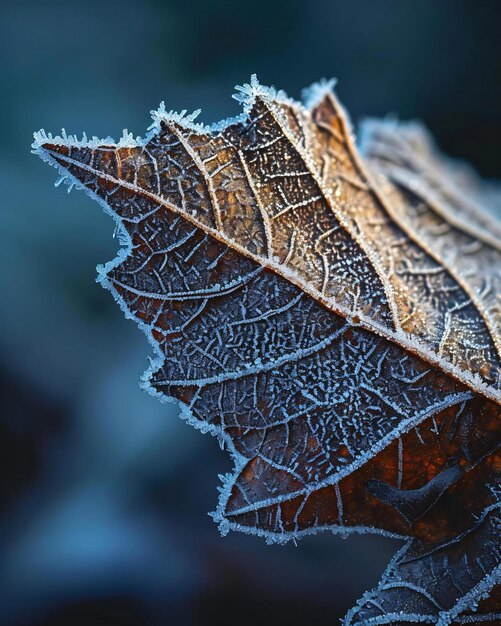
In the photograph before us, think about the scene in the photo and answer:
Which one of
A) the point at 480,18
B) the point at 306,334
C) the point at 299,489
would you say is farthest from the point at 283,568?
the point at 480,18

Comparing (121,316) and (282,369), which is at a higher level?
(121,316)

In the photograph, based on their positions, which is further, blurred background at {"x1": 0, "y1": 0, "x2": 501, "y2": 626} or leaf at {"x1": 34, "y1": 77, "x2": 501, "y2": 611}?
blurred background at {"x1": 0, "y1": 0, "x2": 501, "y2": 626}

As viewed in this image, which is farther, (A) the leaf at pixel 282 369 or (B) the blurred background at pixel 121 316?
(B) the blurred background at pixel 121 316

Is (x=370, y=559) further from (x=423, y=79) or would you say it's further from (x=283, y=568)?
(x=423, y=79)

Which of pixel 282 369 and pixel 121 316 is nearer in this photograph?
pixel 282 369
